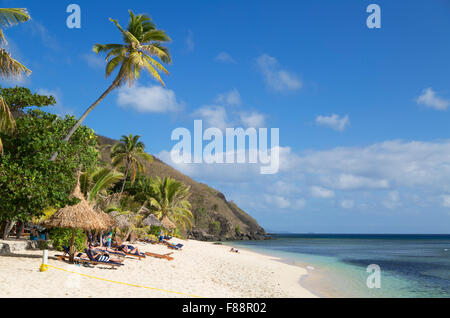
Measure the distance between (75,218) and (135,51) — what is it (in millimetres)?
7607

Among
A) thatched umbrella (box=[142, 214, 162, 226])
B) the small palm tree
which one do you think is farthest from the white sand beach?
thatched umbrella (box=[142, 214, 162, 226])

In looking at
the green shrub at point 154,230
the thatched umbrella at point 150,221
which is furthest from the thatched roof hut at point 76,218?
the green shrub at point 154,230

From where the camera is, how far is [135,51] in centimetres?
1462

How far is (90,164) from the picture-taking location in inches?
516

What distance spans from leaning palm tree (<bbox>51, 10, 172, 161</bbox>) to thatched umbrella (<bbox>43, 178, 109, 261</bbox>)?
420 cm

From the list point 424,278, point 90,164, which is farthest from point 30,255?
point 424,278

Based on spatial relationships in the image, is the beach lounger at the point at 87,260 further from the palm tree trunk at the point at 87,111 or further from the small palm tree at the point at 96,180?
the small palm tree at the point at 96,180

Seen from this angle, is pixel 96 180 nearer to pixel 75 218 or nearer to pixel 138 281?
pixel 75 218

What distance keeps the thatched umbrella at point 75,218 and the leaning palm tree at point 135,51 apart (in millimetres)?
4197

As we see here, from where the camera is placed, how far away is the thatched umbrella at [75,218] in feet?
37.2

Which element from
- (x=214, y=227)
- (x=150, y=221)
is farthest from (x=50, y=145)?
(x=214, y=227)

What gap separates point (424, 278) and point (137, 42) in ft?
66.1

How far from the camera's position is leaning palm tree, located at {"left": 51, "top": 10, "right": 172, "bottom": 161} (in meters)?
14.5
